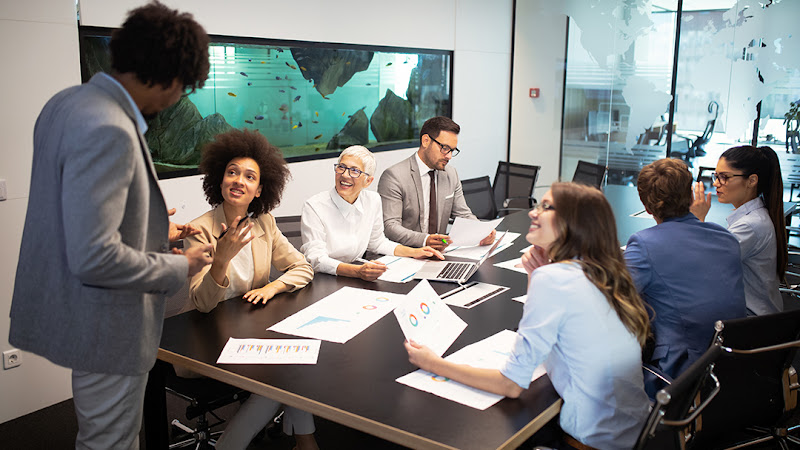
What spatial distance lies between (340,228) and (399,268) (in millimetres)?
415

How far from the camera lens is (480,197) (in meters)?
5.33

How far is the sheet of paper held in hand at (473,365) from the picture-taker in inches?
72.1

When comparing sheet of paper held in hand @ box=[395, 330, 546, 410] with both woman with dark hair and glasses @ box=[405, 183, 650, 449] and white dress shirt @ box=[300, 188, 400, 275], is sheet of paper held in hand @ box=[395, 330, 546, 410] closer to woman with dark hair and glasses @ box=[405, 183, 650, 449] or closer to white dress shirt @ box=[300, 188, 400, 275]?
woman with dark hair and glasses @ box=[405, 183, 650, 449]

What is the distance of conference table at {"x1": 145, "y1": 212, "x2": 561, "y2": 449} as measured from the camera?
1.69 m

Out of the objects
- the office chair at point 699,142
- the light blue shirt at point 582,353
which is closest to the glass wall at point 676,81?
the office chair at point 699,142

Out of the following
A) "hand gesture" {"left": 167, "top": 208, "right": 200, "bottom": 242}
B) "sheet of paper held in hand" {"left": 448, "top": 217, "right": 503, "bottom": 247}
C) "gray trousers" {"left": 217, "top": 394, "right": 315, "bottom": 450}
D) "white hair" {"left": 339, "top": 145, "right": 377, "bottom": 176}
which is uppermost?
"white hair" {"left": 339, "top": 145, "right": 377, "bottom": 176}

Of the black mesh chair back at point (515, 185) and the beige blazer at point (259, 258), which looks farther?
the black mesh chair back at point (515, 185)

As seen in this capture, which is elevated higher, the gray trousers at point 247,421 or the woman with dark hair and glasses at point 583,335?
the woman with dark hair and glasses at point 583,335

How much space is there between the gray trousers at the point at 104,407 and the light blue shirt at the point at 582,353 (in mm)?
1033

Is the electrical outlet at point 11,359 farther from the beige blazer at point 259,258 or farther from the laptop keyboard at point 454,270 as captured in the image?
the laptop keyboard at point 454,270

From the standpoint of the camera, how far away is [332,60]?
18.2 feet

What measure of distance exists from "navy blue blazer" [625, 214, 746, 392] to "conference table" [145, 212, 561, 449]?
520 mm

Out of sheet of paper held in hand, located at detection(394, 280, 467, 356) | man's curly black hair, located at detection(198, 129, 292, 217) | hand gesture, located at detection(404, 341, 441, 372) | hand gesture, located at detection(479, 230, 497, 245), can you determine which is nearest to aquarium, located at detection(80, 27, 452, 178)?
man's curly black hair, located at detection(198, 129, 292, 217)

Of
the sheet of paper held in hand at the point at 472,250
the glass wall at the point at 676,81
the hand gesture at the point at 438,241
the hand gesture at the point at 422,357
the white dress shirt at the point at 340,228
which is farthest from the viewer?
the glass wall at the point at 676,81
